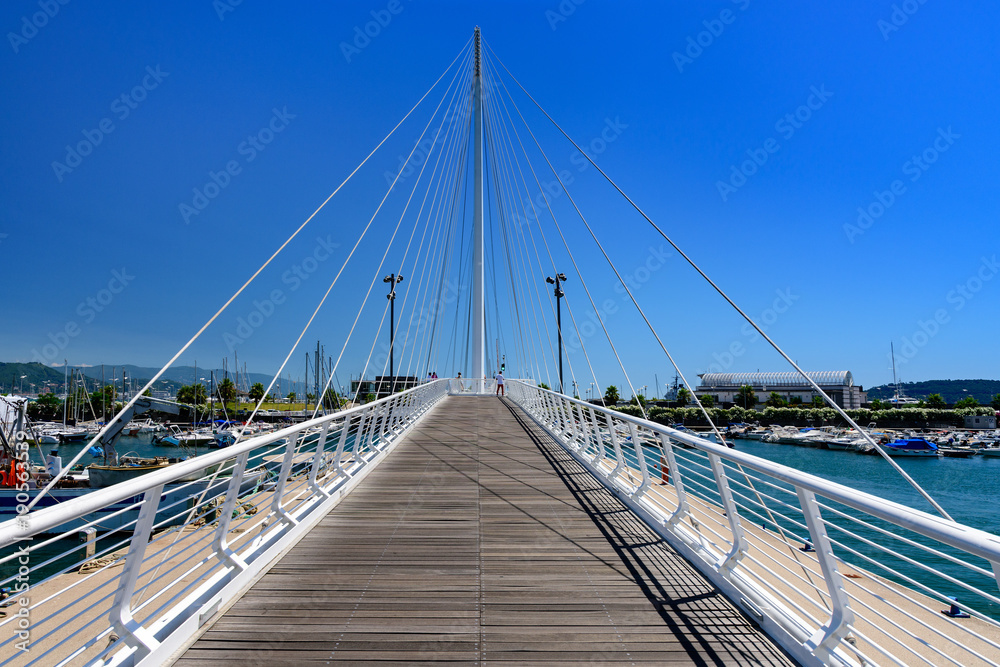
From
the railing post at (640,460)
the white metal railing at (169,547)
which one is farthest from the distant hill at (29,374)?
the railing post at (640,460)

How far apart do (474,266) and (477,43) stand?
395 inches

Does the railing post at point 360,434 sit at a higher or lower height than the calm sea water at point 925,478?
higher

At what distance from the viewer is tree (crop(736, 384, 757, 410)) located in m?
80.1

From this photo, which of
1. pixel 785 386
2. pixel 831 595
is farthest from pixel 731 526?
pixel 785 386

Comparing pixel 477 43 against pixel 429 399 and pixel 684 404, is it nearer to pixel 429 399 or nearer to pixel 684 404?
pixel 429 399

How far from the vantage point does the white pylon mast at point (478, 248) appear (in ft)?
81.6

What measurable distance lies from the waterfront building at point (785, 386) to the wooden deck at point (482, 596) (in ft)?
271

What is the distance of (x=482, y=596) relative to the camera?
3.88 meters

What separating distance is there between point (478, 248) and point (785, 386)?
8500cm

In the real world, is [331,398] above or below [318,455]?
above

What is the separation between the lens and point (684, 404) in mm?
79562

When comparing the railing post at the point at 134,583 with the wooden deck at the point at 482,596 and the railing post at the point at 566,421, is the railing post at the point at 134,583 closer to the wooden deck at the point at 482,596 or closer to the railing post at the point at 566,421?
the wooden deck at the point at 482,596

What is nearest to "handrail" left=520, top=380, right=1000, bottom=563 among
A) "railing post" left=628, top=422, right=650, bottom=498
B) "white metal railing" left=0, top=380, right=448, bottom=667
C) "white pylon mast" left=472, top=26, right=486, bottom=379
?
"railing post" left=628, top=422, right=650, bottom=498

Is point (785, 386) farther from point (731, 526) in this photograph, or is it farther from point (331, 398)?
point (731, 526)
